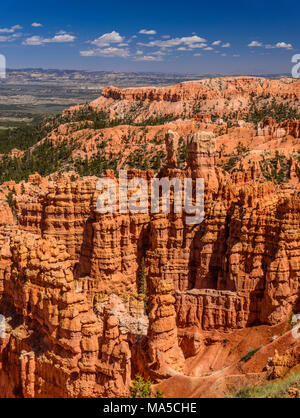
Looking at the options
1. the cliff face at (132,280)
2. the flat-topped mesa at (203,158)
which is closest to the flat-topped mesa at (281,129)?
the cliff face at (132,280)

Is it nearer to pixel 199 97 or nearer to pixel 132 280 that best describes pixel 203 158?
pixel 132 280

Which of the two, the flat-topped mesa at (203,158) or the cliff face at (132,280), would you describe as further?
the flat-topped mesa at (203,158)

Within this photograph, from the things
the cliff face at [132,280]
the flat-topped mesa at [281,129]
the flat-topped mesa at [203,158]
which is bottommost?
the cliff face at [132,280]

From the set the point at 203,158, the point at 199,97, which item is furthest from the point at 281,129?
the point at 203,158

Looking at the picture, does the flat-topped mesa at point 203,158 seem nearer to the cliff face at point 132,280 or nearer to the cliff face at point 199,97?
the cliff face at point 132,280
